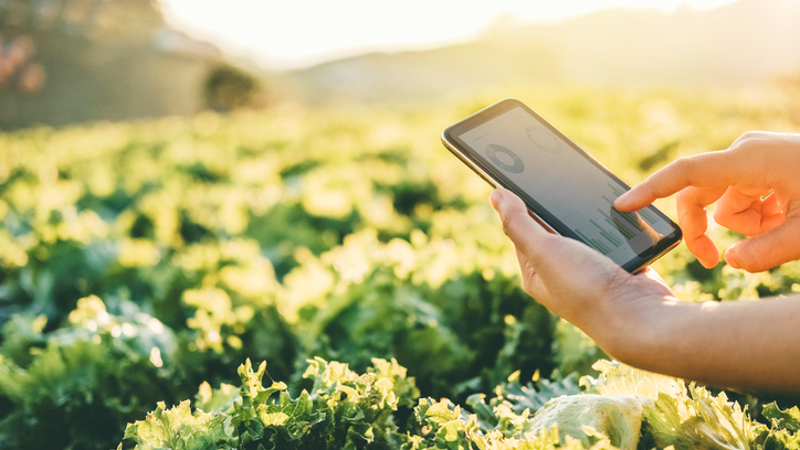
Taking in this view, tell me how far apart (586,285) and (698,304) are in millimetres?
202

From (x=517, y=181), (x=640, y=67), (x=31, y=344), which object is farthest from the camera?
(x=640, y=67)

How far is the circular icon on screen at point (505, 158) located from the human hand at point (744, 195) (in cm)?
32

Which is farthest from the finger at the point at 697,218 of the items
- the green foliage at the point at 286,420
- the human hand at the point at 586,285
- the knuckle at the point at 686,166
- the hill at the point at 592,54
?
the hill at the point at 592,54

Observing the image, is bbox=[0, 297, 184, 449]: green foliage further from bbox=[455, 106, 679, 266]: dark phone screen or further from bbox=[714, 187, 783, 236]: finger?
bbox=[714, 187, 783, 236]: finger

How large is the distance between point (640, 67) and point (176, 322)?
71.9 m

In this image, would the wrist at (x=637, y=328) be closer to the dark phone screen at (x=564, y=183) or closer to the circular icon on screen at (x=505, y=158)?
the dark phone screen at (x=564, y=183)

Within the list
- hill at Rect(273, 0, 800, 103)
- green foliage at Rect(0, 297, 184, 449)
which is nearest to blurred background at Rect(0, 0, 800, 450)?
green foliage at Rect(0, 297, 184, 449)

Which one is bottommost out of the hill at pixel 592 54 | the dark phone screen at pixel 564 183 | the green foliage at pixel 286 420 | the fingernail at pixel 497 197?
the hill at pixel 592 54

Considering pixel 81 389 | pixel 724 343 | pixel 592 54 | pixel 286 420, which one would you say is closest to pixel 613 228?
pixel 724 343

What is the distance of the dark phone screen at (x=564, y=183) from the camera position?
1446 mm

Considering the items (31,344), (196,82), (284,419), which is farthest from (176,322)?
(196,82)

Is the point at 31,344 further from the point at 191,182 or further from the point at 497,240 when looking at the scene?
the point at 191,182

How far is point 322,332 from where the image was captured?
6.88 ft

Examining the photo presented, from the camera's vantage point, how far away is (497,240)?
2.89 m
